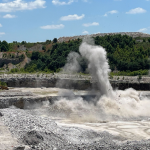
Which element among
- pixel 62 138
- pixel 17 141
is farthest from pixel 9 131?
pixel 62 138

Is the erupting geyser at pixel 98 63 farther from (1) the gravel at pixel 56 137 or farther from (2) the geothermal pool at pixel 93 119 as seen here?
(1) the gravel at pixel 56 137

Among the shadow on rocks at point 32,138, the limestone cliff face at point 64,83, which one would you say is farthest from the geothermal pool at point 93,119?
the limestone cliff face at point 64,83

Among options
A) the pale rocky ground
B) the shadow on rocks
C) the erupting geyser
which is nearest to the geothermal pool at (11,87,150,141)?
the erupting geyser

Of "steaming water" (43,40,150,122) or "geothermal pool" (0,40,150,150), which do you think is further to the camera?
"steaming water" (43,40,150,122)

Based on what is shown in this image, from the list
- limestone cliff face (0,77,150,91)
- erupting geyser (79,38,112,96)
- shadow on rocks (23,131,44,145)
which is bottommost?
shadow on rocks (23,131,44,145)

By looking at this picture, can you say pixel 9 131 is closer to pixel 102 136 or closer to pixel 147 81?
pixel 102 136

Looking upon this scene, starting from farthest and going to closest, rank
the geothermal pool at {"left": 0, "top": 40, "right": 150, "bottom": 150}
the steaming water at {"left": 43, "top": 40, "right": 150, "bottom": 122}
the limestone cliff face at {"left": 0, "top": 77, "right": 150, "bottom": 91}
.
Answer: the limestone cliff face at {"left": 0, "top": 77, "right": 150, "bottom": 91}, the steaming water at {"left": 43, "top": 40, "right": 150, "bottom": 122}, the geothermal pool at {"left": 0, "top": 40, "right": 150, "bottom": 150}

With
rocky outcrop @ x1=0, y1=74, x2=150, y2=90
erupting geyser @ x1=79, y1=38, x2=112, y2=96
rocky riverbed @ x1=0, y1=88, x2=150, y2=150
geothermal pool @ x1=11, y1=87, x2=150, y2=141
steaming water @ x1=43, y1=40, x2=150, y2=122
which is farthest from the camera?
rocky outcrop @ x1=0, y1=74, x2=150, y2=90

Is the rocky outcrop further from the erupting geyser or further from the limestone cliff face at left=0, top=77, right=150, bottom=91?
the erupting geyser

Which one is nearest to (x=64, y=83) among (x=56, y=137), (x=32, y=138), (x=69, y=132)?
(x=69, y=132)

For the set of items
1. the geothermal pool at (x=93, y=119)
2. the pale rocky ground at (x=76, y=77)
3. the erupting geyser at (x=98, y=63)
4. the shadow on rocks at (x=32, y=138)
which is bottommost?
the geothermal pool at (x=93, y=119)

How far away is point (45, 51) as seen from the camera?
256 ft

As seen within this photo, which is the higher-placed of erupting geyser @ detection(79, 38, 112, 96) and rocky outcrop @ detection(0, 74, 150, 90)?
erupting geyser @ detection(79, 38, 112, 96)

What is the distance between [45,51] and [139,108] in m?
48.5
